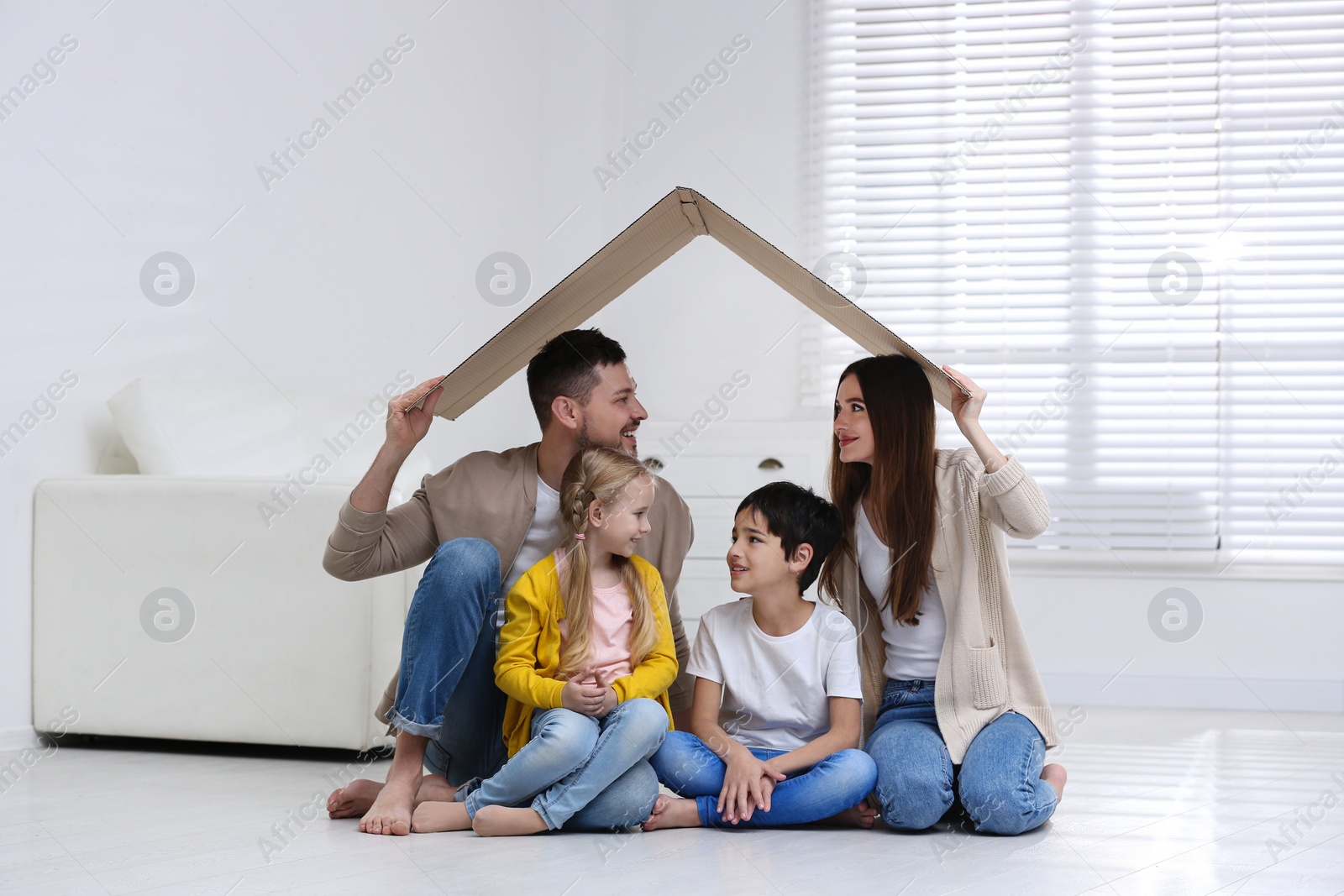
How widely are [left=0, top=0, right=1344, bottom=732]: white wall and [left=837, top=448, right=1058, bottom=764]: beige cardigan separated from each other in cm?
159

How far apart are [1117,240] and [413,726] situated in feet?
9.25

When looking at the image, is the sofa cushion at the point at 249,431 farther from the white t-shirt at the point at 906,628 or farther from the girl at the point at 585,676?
the white t-shirt at the point at 906,628

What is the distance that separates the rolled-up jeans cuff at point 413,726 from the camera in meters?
Answer: 1.59

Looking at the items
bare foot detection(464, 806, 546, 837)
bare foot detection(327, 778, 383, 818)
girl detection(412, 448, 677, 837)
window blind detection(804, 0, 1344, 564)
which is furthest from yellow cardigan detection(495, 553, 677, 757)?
window blind detection(804, 0, 1344, 564)

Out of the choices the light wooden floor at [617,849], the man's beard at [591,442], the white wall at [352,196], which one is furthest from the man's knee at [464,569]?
the white wall at [352,196]

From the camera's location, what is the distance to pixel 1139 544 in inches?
137

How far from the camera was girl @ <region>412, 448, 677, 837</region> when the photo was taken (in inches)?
60.9

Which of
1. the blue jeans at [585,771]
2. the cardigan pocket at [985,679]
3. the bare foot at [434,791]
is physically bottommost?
the bare foot at [434,791]

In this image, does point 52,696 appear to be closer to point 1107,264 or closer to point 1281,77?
point 1107,264

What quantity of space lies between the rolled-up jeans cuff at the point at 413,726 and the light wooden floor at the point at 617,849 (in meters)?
0.13

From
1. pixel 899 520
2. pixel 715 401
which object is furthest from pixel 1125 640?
pixel 899 520

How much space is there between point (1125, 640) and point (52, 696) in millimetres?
2827

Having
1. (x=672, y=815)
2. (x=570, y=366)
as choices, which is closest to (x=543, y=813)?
(x=672, y=815)

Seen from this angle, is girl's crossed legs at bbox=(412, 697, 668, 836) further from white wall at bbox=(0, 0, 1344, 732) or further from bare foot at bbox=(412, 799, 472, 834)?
white wall at bbox=(0, 0, 1344, 732)
